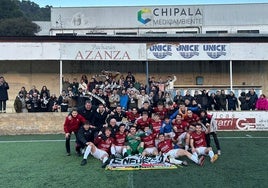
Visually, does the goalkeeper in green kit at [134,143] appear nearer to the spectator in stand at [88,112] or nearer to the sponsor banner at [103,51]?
the spectator in stand at [88,112]

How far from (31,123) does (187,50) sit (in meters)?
8.74

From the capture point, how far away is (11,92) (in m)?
22.2

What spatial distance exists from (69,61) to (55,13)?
1553 centimetres

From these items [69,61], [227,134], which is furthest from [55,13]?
[227,134]

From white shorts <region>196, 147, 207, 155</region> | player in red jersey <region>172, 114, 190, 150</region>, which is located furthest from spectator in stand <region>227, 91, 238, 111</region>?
white shorts <region>196, 147, 207, 155</region>

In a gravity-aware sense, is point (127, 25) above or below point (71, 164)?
above

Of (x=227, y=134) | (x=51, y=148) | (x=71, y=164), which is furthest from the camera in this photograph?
(x=227, y=134)

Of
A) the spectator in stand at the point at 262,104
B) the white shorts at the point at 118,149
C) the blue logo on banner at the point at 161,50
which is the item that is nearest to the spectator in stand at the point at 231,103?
the spectator in stand at the point at 262,104

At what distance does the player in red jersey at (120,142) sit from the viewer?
10.8 metres

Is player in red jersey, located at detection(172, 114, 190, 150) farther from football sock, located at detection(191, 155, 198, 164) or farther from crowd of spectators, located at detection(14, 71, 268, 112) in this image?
crowd of spectators, located at detection(14, 71, 268, 112)

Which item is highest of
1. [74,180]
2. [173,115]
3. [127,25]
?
[127,25]

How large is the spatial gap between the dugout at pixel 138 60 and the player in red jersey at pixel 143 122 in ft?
28.0

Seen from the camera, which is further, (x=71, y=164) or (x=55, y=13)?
(x=55, y=13)

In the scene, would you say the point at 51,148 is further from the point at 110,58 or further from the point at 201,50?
the point at 201,50
